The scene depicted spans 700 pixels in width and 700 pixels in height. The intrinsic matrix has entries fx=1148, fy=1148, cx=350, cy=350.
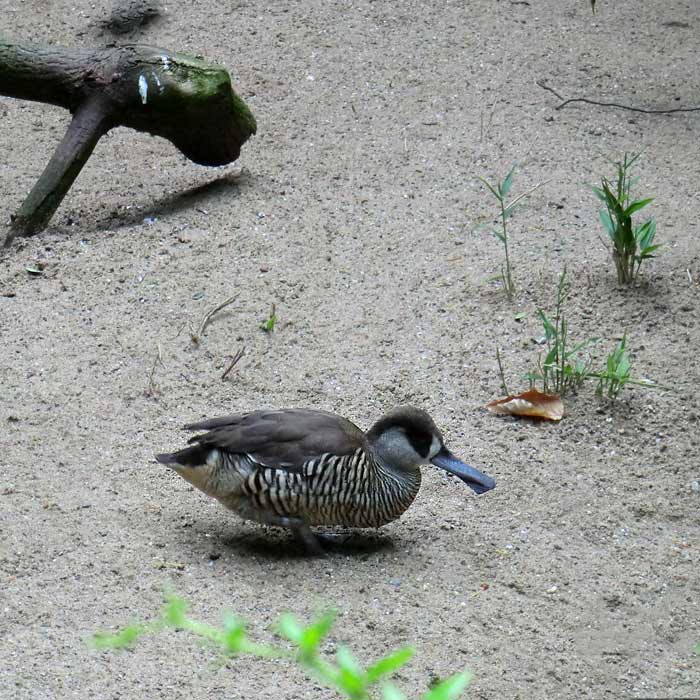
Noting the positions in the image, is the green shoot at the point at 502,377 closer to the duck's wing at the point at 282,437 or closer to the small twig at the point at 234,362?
the duck's wing at the point at 282,437

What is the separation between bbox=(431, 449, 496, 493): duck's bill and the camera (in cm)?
450

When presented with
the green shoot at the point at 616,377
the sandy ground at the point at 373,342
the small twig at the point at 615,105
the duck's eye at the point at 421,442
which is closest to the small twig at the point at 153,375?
the sandy ground at the point at 373,342

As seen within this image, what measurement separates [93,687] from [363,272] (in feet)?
11.2

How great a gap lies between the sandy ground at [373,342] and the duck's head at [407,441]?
0.33 meters

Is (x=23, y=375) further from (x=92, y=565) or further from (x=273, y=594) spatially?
(x=273, y=594)

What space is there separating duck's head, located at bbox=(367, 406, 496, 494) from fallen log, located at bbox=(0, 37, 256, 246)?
123 inches

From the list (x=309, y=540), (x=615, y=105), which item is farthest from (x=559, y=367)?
(x=615, y=105)

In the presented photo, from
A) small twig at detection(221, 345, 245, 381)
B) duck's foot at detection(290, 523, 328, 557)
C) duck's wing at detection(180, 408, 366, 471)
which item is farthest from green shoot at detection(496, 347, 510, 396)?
duck's foot at detection(290, 523, 328, 557)

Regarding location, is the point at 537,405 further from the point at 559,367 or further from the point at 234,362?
the point at 234,362

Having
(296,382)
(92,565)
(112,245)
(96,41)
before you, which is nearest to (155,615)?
(92,565)

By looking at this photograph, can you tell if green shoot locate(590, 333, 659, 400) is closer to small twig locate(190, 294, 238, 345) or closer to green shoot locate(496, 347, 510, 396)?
green shoot locate(496, 347, 510, 396)

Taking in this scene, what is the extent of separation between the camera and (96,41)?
935 centimetres

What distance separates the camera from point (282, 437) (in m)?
4.28

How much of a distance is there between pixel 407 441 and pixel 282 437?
504 millimetres
